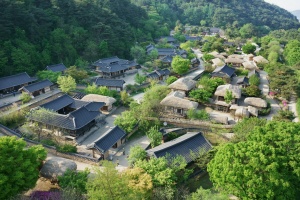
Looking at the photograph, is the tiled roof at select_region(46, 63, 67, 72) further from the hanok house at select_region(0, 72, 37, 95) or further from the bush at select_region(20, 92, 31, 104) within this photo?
the bush at select_region(20, 92, 31, 104)

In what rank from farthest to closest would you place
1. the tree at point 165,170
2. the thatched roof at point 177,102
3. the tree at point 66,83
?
1. the tree at point 66,83
2. the thatched roof at point 177,102
3. the tree at point 165,170

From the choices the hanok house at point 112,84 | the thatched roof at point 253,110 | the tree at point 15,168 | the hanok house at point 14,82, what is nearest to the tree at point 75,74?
the hanok house at point 112,84

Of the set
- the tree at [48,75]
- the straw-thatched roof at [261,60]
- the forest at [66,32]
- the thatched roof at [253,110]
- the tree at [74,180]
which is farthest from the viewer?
the straw-thatched roof at [261,60]

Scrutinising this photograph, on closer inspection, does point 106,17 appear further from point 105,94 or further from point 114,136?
A: point 114,136

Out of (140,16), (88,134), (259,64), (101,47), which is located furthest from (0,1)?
(259,64)

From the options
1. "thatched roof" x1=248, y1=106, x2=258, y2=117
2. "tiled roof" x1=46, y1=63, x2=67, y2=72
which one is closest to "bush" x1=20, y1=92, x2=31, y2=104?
"tiled roof" x1=46, y1=63, x2=67, y2=72

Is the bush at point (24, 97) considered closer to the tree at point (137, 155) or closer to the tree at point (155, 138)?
the tree at point (155, 138)
